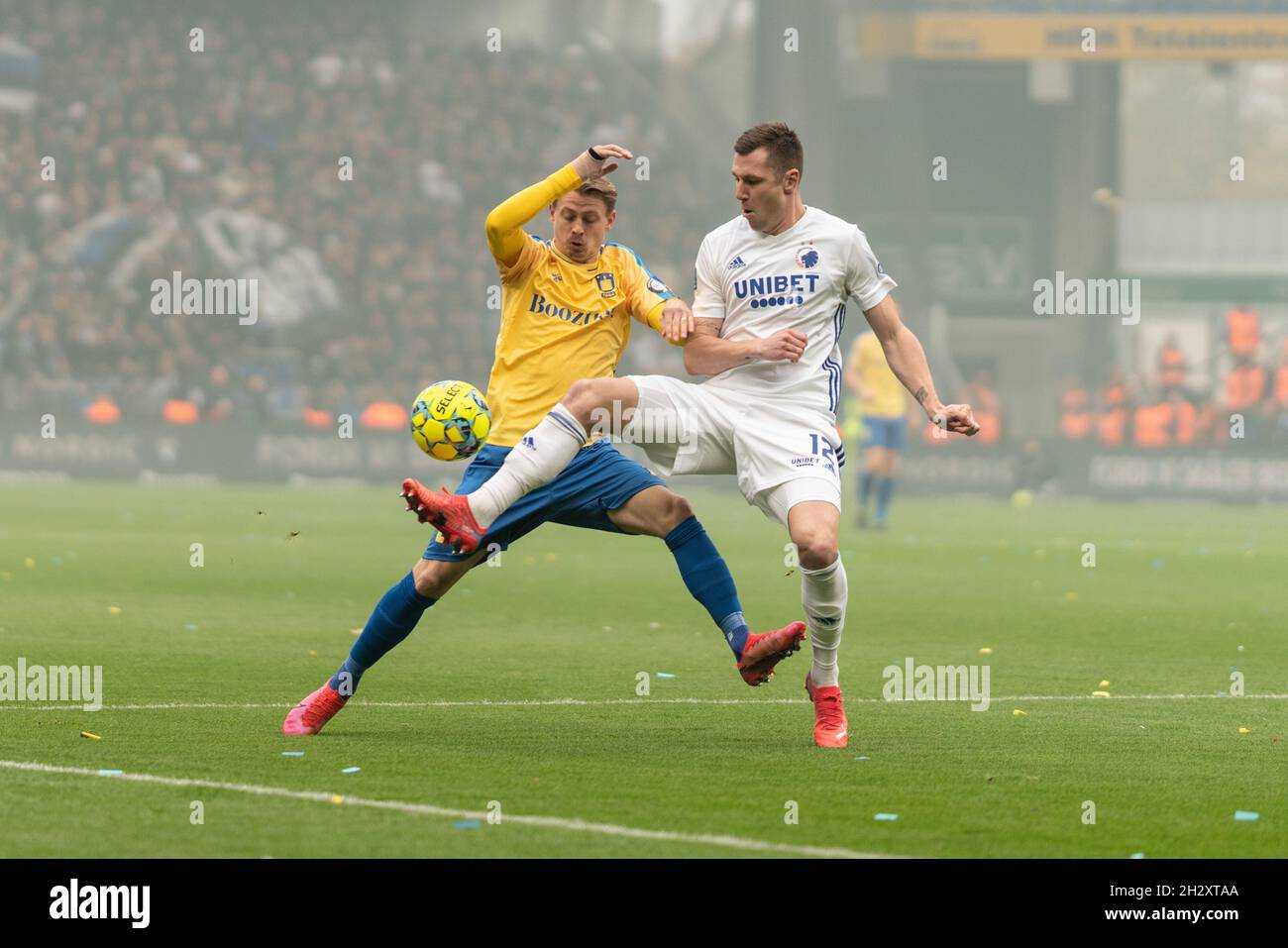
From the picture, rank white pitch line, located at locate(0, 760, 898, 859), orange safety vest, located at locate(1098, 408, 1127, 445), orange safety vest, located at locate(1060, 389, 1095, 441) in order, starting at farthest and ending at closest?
orange safety vest, located at locate(1060, 389, 1095, 441), orange safety vest, located at locate(1098, 408, 1127, 445), white pitch line, located at locate(0, 760, 898, 859)

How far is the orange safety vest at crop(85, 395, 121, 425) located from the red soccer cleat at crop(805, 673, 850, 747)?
21.5 m

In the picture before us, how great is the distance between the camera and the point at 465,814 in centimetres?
532

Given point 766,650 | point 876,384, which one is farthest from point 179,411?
point 766,650

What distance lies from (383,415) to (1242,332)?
12867mm

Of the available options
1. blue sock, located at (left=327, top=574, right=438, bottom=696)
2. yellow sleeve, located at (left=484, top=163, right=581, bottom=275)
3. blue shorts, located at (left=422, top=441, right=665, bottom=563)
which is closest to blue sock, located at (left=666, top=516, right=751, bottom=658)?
blue shorts, located at (left=422, top=441, right=665, bottom=563)

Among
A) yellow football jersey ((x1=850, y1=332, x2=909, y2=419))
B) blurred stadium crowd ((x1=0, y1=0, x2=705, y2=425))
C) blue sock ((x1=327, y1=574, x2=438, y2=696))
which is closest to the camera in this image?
blue sock ((x1=327, y1=574, x2=438, y2=696))

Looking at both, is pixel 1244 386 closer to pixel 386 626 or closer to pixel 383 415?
pixel 383 415

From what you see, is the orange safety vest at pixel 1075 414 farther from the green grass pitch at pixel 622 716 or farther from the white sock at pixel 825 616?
the white sock at pixel 825 616

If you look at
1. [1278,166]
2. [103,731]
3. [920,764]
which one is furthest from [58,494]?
[1278,166]

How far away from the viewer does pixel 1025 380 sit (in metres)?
30.9

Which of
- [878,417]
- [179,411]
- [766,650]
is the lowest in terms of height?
[766,650]

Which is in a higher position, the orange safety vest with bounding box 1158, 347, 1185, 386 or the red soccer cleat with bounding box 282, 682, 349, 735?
the orange safety vest with bounding box 1158, 347, 1185, 386

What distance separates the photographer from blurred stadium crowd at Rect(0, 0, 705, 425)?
3027 centimetres

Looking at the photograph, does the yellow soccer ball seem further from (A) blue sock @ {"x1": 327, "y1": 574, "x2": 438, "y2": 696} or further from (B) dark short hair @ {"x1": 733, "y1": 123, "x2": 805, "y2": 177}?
(B) dark short hair @ {"x1": 733, "y1": 123, "x2": 805, "y2": 177}
